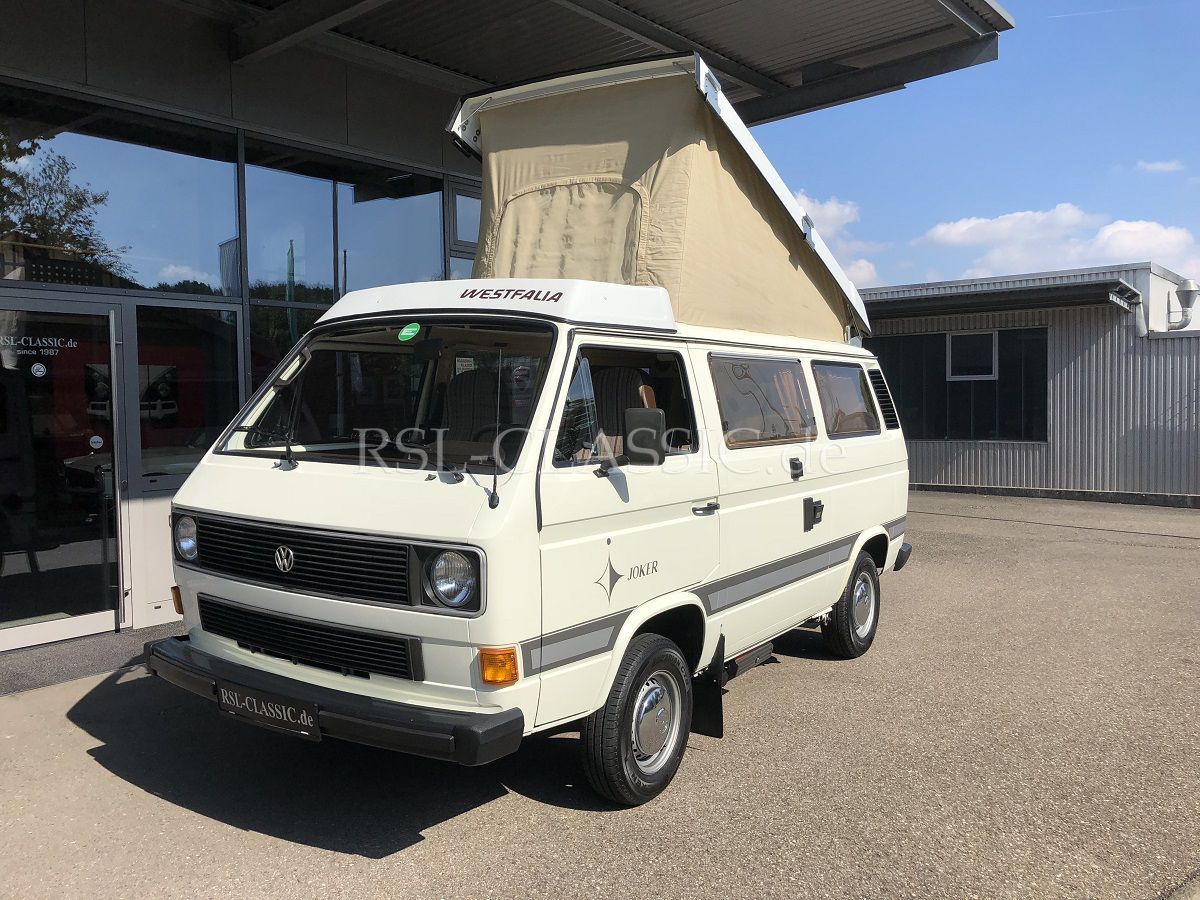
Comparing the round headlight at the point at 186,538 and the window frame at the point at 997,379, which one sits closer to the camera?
the round headlight at the point at 186,538

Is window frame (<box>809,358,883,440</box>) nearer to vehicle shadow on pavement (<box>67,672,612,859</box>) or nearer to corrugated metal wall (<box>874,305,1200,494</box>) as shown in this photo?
vehicle shadow on pavement (<box>67,672,612,859</box>)

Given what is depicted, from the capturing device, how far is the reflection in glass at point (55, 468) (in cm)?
680

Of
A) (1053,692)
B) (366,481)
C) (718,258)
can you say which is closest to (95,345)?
(366,481)

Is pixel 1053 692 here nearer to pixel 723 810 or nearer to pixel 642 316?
pixel 723 810

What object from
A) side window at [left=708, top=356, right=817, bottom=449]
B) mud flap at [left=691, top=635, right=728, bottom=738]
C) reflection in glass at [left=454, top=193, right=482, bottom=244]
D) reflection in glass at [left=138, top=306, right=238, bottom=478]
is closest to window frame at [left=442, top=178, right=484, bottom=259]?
reflection in glass at [left=454, top=193, right=482, bottom=244]

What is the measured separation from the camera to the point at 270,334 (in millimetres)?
8414

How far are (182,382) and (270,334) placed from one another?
3.12 feet

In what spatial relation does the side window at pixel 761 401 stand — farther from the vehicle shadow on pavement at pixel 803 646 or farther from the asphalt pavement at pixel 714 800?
the vehicle shadow on pavement at pixel 803 646

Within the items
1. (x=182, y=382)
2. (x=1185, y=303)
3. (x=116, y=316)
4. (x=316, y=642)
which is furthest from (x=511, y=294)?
(x=1185, y=303)

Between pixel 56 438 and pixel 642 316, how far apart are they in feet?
16.4

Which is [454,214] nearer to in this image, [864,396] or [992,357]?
[864,396]

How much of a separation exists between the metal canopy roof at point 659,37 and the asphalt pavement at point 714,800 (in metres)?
5.41

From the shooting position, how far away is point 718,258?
5.31m

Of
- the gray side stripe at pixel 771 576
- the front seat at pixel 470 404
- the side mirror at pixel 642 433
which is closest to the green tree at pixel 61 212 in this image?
the front seat at pixel 470 404
